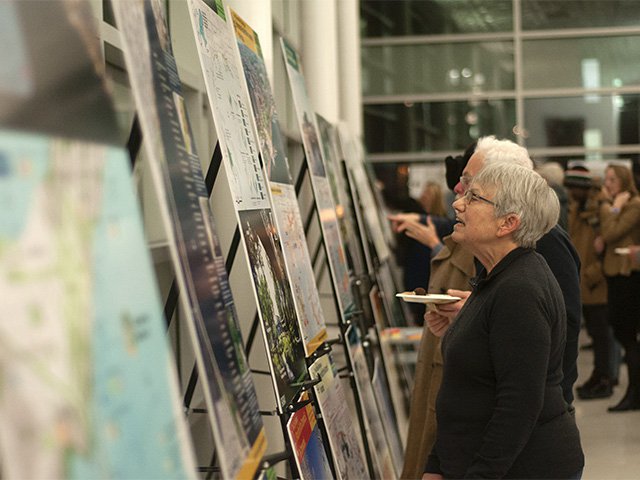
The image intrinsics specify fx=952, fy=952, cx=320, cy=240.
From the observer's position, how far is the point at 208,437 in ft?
14.7

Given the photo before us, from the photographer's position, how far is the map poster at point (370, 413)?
425 centimetres

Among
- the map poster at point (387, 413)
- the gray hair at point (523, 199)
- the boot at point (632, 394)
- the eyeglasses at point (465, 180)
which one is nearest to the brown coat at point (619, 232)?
the boot at point (632, 394)

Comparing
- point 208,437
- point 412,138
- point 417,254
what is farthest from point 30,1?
point 412,138

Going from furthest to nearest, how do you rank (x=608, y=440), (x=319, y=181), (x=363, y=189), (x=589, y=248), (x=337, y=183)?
1. (x=589, y=248)
2. (x=363, y=189)
3. (x=608, y=440)
4. (x=337, y=183)
5. (x=319, y=181)

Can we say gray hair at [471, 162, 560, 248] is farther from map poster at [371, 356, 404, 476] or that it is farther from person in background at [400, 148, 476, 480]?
map poster at [371, 356, 404, 476]

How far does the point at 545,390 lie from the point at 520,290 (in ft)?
0.97

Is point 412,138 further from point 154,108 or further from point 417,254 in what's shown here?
point 154,108

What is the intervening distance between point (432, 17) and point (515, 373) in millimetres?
11736

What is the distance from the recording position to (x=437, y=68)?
44.4 ft

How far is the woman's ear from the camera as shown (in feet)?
8.43

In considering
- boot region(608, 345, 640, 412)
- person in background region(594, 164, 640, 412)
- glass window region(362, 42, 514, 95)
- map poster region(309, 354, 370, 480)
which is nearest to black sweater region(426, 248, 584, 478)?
map poster region(309, 354, 370, 480)

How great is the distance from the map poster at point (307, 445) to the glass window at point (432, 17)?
1117cm

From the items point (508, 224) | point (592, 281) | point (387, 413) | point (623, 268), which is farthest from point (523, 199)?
point (592, 281)

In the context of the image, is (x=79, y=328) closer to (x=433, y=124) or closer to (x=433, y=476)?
(x=433, y=476)
